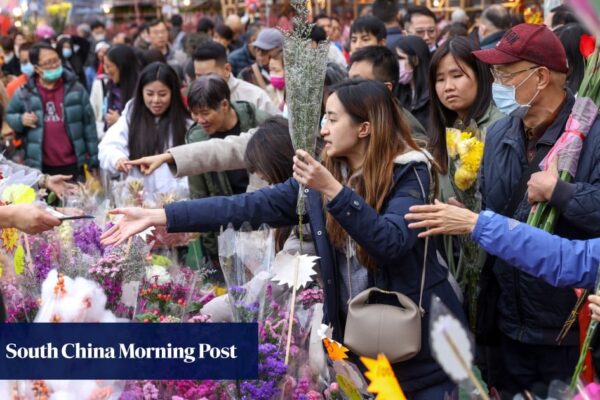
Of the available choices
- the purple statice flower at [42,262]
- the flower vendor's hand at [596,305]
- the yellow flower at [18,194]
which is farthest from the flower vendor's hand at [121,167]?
the flower vendor's hand at [596,305]

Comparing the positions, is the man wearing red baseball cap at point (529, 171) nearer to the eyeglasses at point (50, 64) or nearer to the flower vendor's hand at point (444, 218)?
the flower vendor's hand at point (444, 218)

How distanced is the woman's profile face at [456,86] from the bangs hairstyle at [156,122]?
1.83m

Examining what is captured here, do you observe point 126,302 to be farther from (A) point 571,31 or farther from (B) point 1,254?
(A) point 571,31

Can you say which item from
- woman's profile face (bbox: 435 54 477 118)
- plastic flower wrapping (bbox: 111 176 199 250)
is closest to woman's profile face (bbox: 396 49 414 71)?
woman's profile face (bbox: 435 54 477 118)

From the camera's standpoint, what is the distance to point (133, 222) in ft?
10.0

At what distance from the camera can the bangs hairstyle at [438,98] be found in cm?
400

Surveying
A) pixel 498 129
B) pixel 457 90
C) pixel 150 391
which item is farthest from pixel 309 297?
pixel 457 90

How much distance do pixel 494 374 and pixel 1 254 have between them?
6.03ft

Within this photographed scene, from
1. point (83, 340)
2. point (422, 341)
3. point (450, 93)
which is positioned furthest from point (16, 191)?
point (450, 93)

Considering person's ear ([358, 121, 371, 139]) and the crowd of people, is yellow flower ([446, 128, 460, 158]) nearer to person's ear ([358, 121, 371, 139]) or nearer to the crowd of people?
the crowd of people

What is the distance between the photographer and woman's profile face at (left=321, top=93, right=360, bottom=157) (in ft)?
9.61

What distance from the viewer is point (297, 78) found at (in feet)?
9.12

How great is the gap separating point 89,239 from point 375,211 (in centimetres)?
125

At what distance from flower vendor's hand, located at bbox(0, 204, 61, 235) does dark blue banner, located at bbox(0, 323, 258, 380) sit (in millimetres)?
568
